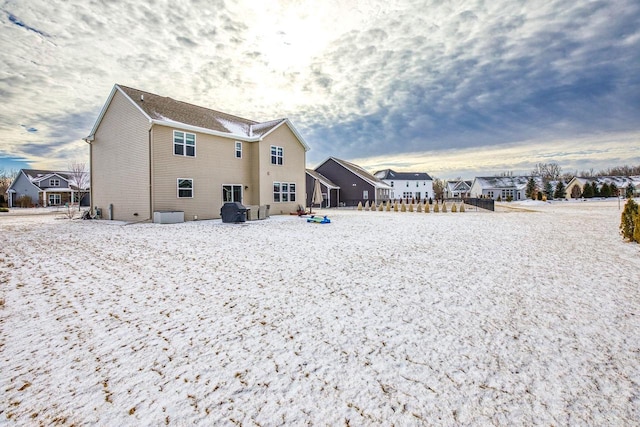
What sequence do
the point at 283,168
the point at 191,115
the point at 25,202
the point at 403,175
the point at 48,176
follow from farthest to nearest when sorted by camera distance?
the point at 403,175 → the point at 48,176 → the point at 25,202 → the point at 283,168 → the point at 191,115

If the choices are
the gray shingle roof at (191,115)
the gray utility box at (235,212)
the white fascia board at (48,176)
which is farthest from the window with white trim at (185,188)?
the white fascia board at (48,176)

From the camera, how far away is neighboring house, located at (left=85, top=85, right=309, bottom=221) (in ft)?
53.1

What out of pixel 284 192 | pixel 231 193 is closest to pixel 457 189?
pixel 284 192

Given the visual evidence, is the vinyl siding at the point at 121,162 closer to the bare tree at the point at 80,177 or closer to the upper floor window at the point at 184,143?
the upper floor window at the point at 184,143

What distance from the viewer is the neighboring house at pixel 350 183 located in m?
38.7

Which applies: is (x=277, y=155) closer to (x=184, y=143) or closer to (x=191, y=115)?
(x=191, y=115)

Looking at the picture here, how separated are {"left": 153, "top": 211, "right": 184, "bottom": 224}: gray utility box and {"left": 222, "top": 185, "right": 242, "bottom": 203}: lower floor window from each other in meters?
3.85

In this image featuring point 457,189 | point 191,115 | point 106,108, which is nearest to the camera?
point 106,108

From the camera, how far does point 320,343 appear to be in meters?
3.09

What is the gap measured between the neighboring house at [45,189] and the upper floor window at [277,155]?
41.1m

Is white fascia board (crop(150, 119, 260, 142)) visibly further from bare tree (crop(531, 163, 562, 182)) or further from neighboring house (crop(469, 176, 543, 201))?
bare tree (crop(531, 163, 562, 182))

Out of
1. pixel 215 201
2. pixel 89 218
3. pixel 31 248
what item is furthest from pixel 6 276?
pixel 89 218

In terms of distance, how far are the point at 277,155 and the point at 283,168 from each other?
1125 mm

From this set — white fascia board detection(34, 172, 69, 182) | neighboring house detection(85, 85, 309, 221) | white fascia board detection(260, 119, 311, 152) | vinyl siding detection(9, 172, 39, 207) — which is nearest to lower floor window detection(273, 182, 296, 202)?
neighboring house detection(85, 85, 309, 221)
